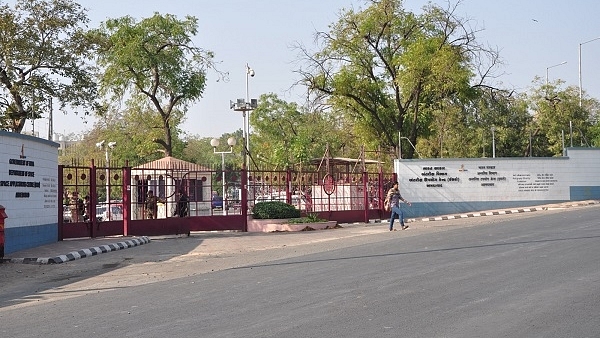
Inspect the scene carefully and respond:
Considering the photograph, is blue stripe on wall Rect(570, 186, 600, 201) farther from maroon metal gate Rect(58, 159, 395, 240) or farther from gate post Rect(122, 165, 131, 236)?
gate post Rect(122, 165, 131, 236)

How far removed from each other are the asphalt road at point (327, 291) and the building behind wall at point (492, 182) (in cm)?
1510

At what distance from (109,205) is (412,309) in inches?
643

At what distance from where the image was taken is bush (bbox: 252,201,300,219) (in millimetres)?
26344

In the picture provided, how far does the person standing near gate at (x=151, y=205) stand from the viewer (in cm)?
2494

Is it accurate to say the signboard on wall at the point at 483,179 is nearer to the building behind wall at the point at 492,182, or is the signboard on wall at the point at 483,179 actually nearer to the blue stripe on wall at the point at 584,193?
the building behind wall at the point at 492,182

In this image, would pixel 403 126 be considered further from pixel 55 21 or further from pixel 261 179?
pixel 55 21

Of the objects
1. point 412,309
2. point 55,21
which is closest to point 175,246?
point 412,309

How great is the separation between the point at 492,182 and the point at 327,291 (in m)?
25.7

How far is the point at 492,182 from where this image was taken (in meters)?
35.0

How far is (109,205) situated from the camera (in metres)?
23.6

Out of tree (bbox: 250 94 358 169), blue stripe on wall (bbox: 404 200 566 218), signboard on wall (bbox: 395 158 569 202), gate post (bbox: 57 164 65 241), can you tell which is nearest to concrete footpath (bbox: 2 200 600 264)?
gate post (bbox: 57 164 65 241)

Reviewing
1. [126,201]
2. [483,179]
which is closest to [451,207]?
[483,179]

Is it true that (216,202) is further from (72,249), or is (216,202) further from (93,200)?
(72,249)

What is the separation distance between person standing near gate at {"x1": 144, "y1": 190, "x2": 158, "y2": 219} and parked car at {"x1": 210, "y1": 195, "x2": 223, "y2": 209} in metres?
2.05
